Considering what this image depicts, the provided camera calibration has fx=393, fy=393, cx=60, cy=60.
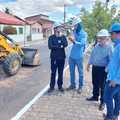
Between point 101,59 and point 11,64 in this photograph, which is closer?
point 101,59

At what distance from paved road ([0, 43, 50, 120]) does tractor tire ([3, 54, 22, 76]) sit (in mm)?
202

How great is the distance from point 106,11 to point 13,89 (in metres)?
17.2

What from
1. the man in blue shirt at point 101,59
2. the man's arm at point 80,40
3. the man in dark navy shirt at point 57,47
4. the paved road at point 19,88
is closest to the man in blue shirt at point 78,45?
the man's arm at point 80,40

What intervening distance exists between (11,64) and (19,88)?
278 centimetres

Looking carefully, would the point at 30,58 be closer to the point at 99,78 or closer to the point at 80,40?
the point at 80,40

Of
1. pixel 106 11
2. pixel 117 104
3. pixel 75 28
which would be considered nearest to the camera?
pixel 117 104

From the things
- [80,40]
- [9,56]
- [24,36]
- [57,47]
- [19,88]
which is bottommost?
[19,88]

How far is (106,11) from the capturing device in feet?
89.6

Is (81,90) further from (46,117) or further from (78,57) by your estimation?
(46,117)

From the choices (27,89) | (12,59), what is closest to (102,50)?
(27,89)

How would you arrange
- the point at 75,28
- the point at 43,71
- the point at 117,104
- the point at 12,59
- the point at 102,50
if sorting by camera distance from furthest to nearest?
1. the point at 43,71
2. the point at 12,59
3. the point at 75,28
4. the point at 102,50
5. the point at 117,104

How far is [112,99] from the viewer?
6973 mm

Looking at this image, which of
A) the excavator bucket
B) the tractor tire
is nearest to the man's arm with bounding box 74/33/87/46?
the tractor tire

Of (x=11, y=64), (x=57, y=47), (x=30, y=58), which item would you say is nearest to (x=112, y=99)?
(x=57, y=47)
